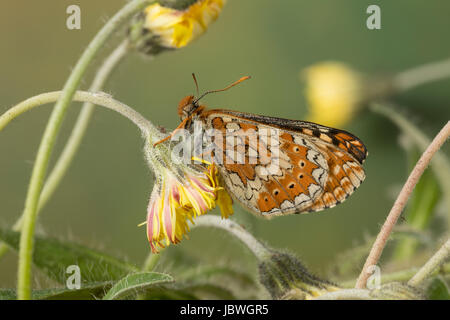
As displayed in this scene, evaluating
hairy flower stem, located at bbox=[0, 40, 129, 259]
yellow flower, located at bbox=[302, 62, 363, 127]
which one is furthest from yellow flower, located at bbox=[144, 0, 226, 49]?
yellow flower, located at bbox=[302, 62, 363, 127]

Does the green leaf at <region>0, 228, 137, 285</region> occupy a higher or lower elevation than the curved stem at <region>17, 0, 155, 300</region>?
lower

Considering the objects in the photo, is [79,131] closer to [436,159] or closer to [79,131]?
[79,131]

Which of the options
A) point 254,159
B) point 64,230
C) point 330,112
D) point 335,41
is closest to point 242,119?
point 254,159

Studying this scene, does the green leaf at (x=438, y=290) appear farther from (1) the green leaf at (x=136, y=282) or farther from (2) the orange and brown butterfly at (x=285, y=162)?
(1) the green leaf at (x=136, y=282)

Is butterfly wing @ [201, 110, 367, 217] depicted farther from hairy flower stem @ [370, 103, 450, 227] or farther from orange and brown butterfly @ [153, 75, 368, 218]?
hairy flower stem @ [370, 103, 450, 227]

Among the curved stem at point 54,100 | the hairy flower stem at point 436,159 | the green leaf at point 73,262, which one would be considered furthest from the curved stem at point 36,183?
the hairy flower stem at point 436,159

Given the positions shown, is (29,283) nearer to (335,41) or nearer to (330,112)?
(330,112)
